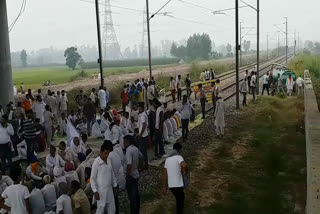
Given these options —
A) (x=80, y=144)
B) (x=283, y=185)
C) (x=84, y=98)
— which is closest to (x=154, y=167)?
(x=80, y=144)

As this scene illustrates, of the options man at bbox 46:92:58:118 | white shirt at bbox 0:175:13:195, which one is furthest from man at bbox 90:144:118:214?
man at bbox 46:92:58:118

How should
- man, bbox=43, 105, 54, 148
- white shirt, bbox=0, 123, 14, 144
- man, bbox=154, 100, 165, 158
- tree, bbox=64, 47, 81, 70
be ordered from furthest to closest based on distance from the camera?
tree, bbox=64, 47, 81, 70
man, bbox=43, 105, 54, 148
man, bbox=154, 100, 165, 158
white shirt, bbox=0, 123, 14, 144

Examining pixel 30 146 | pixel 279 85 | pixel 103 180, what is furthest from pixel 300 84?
pixel 103 180

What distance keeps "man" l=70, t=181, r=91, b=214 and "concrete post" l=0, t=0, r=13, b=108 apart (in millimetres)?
10291

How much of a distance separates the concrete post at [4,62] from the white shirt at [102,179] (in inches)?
418

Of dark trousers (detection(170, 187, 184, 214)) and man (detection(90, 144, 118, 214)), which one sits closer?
man (detection(90, 144, 118, 214))

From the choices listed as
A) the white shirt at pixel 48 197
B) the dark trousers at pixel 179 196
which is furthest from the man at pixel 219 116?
the white shirt at pixel 48 197

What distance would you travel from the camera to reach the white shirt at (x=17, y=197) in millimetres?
6203

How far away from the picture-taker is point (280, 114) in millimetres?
19453

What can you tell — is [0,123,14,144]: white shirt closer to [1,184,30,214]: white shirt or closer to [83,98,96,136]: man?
[1,184,30,214]: white shirt

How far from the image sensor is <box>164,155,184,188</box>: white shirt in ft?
23.2

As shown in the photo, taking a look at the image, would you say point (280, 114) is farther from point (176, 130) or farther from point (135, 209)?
point (135, 209)

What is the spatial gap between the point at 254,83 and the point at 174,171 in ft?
59.4

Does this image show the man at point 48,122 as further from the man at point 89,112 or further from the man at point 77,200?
the man at point 77,200
